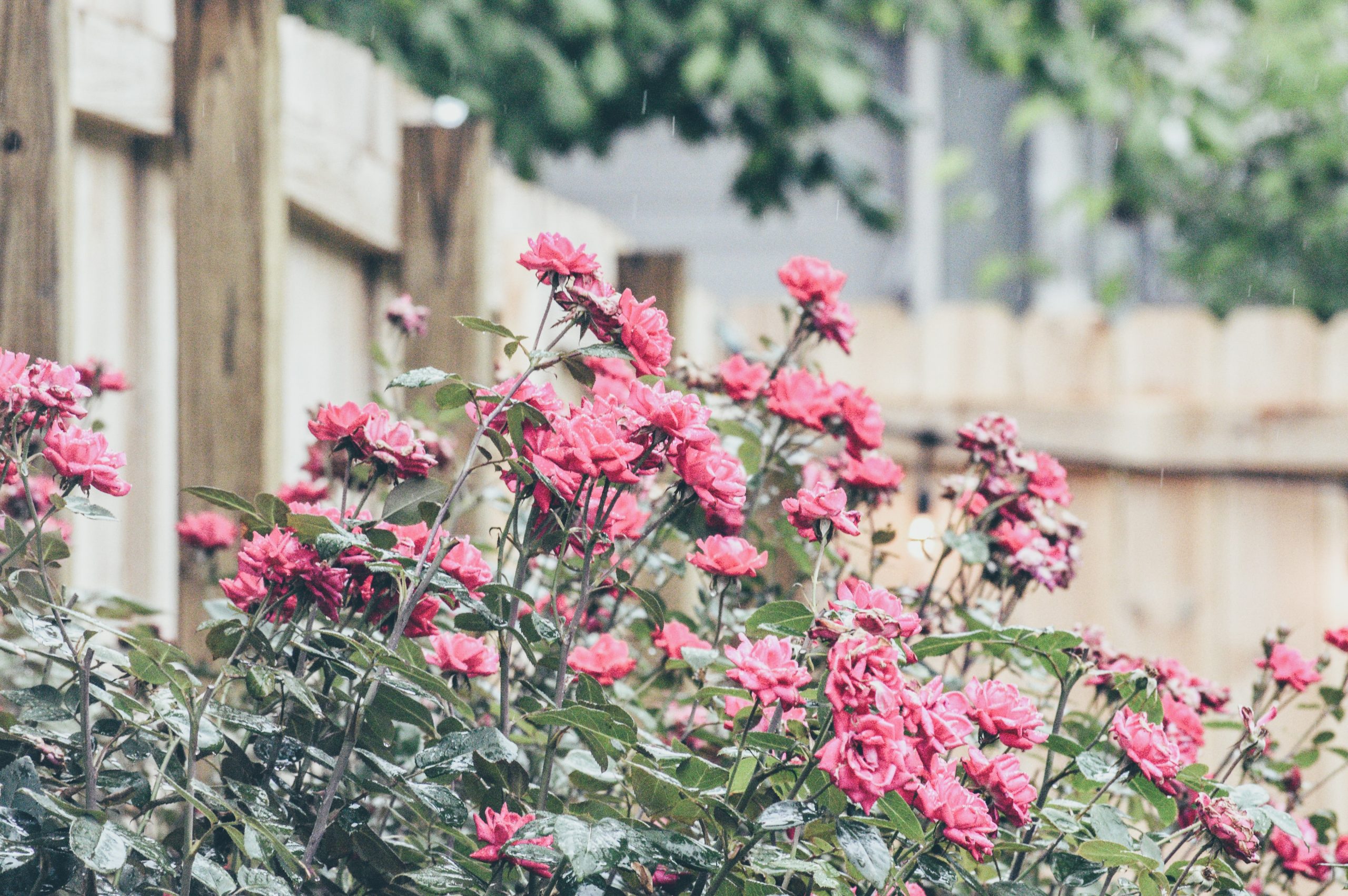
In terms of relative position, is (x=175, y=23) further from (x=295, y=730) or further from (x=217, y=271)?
(x=295, y=730)

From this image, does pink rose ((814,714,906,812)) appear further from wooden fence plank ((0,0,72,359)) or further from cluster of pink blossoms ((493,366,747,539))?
wooden fence plank ((0,0,72,359))

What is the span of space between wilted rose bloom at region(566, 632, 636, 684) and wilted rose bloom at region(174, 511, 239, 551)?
51cm

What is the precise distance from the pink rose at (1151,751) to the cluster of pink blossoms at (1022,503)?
0.29 m

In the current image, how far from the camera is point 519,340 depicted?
0.89 meters

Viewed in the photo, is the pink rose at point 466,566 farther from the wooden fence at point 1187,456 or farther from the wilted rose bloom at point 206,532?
the wooden fence at point 1187,456

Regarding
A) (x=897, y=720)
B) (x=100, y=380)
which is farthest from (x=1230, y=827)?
(x=100, y=380)

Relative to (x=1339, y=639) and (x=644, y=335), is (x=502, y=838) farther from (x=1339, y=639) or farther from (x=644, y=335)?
(x=1339, y=639)

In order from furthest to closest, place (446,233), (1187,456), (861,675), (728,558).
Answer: (1187,456)
(446,233)
(728,558)
(861,675)

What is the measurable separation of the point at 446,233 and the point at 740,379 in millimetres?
1055

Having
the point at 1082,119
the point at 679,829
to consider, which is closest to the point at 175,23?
the point at 679,829

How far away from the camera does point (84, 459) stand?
90cm

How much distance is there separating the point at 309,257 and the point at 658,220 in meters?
4.48

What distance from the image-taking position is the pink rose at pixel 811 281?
1.28 meters

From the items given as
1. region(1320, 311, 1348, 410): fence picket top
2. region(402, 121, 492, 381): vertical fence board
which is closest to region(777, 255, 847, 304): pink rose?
region(402, 121, 492, 381): vertical fence board
